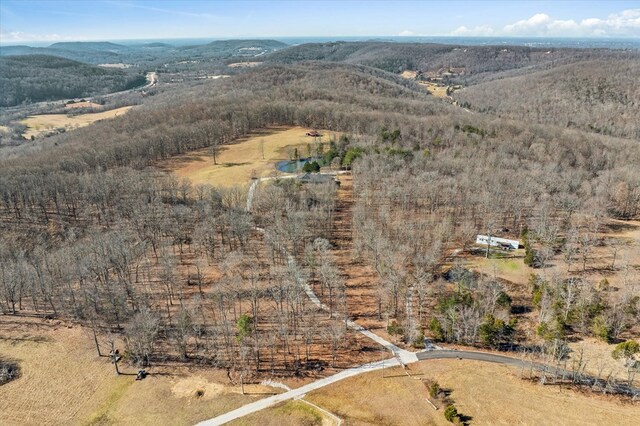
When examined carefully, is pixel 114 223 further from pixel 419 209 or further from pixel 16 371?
pixel 419 209

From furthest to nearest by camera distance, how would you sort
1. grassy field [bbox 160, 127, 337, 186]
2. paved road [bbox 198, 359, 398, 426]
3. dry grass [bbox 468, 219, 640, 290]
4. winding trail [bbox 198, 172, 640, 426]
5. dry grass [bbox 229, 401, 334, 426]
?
grassy field [bbox 160, 127, 337, 186] → dry grass [bbox 468, 219, 640, 290] → winding trail [bbox 198, 172, 640, 426] → paved road [bbox 198, 359, 398, 426] → dry grass [bbox 229, 401, 334, 426]

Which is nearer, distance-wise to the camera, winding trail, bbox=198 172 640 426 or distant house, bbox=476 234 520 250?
winding trail, bbox=198 172 640 426

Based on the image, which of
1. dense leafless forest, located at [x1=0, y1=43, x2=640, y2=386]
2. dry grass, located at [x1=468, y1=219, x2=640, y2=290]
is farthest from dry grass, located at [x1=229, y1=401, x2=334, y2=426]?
dry grass, located at [x1=468, y1=219, x2=640, y2=290]

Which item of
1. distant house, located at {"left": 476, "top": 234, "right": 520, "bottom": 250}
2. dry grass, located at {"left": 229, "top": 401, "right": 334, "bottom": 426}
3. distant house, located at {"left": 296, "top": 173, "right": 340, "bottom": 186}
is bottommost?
dry grass, located at {"left": 229, "top": 401, "right": 334, "bottom": 426}

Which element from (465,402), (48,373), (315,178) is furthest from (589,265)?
(48,373)

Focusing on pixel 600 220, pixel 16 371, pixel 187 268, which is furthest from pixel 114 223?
pixel 600 220

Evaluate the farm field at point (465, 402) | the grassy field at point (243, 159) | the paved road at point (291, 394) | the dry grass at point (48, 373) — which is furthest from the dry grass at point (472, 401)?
the grassy field at point (243, 159)

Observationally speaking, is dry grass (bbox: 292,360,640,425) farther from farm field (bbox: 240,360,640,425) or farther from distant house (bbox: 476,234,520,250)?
distant house (bbox: 476,234,520,250)

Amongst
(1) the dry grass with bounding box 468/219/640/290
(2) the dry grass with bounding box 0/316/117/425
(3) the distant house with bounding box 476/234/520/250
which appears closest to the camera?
(2) the dry grass with bounding box 0/316/117/425
